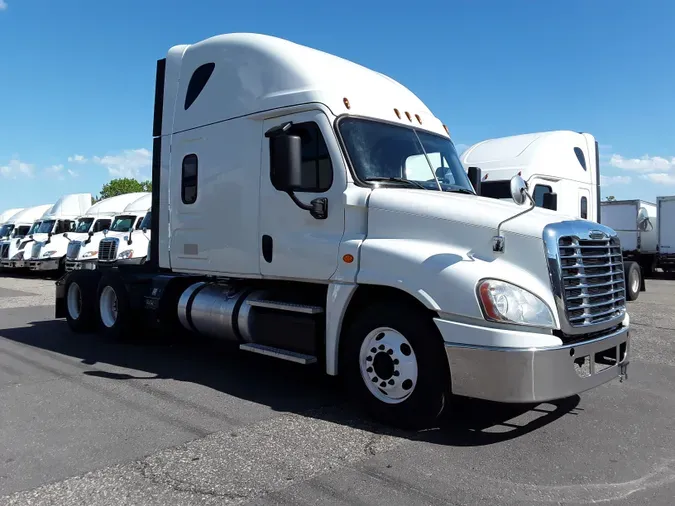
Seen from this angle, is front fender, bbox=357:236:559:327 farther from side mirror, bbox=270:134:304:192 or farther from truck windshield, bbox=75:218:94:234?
truck windshield, bbox=75:218:94:234

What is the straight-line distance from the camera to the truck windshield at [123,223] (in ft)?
63.2

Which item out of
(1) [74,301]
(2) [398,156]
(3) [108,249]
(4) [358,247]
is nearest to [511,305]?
(4) [358,247]

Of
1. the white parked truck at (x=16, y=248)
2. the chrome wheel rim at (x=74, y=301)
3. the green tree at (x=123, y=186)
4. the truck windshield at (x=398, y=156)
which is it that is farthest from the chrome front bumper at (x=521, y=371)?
the green tree at (x=123, y=186)

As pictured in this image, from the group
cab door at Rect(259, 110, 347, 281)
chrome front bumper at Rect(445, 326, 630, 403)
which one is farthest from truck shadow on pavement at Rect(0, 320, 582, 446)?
cab door at Rect(259, 110, 347, 281)

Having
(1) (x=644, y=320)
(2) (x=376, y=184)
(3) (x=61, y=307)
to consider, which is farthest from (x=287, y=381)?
(1) (x=644, y=320)

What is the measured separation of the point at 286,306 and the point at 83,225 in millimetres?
19508

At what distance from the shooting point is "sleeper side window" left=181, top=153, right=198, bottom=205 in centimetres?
696

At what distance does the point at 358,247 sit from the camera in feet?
16.5

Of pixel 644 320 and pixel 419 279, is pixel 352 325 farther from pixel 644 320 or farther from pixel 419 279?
pixel 644 320

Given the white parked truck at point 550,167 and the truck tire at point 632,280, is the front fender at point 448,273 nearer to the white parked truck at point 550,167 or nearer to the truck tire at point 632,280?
the white parked truck at point 550,167

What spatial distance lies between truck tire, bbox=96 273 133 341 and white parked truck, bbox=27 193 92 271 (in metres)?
14.4

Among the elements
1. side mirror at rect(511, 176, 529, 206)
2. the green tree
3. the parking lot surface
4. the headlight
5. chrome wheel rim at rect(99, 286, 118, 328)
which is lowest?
the parking lot surface

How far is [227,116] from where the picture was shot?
6492mm

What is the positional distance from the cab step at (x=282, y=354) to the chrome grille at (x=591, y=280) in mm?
2305
